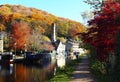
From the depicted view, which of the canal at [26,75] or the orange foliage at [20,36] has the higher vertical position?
the orange foliage at [20,36]

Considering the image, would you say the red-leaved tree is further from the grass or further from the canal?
the canal

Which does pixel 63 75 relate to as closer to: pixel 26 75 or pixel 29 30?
pixel 26 75

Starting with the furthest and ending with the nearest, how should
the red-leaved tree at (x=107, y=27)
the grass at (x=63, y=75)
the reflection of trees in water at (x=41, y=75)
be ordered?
1. the reflection of trees in water at (x=41, y=75)
2. the grass at (x=63, y=75)
3. the red-leaved tree at (x=107, y=27)

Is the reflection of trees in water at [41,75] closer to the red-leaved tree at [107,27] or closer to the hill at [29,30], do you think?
the red-leaved tree at [107,27]

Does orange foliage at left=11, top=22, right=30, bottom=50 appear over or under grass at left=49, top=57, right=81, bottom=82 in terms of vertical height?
over

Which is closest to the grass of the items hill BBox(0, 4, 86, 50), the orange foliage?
hill BBox(0, 4, 86, 50)

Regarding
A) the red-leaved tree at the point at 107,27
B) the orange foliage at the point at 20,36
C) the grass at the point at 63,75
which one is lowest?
the grass at the point at 63,75

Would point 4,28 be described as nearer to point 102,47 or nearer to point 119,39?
point 102,47

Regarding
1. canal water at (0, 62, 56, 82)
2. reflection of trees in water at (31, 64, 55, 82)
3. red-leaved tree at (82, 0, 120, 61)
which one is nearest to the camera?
red-leaved tree at (82, 0, 120, 61)

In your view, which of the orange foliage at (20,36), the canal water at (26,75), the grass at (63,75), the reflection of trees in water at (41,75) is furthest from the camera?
the orange foliage at (20,36)

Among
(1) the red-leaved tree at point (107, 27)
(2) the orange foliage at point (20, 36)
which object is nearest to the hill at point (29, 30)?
(2) the orange foliage at point (20, 36)

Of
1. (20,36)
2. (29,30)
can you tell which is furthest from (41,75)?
Result: (29,30)

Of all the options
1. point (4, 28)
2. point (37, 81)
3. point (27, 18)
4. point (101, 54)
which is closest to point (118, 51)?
point (101, 54)

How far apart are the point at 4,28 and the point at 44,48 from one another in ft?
105
